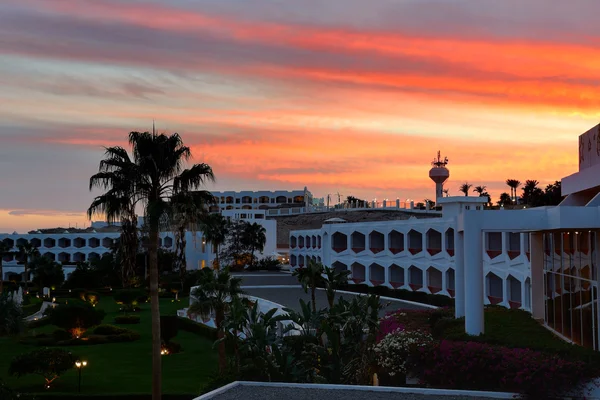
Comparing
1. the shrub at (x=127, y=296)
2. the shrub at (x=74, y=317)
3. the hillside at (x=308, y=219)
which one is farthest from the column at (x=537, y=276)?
the hillside at (x=308, y=219)

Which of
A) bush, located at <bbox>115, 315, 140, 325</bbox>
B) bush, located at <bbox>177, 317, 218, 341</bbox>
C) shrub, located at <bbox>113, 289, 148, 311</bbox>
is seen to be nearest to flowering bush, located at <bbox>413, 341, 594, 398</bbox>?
bush, located at <bbox>177, 317, 218, 341</bbox>

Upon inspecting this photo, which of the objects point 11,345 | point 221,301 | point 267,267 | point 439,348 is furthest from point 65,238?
point 439,348

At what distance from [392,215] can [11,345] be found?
96.9m

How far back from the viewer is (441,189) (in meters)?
114

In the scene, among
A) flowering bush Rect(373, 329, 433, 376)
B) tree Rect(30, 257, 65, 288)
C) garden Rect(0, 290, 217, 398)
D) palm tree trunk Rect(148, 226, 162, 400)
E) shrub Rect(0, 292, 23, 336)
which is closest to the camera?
flowering bush Rect(373, 329, 433, 376)

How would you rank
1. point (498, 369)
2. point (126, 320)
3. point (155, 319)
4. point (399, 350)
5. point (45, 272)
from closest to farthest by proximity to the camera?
point (498, 369), point (399, 350), point (155, 319), point (126, 320), point (45, 272)

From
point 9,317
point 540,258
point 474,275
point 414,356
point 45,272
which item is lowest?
point 9,317

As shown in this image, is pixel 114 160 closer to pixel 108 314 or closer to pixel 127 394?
pixel 127 394

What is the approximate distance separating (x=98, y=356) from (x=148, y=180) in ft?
71.4

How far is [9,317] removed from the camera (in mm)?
44062

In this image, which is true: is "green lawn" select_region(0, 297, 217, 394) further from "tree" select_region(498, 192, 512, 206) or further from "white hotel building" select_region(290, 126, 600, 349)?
"tree" select_region(498, 192, 512, 206)

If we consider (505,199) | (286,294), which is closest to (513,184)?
(505,199)

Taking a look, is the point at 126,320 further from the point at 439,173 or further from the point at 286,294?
the point at 439,173

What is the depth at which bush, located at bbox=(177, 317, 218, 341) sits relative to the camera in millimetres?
46688
